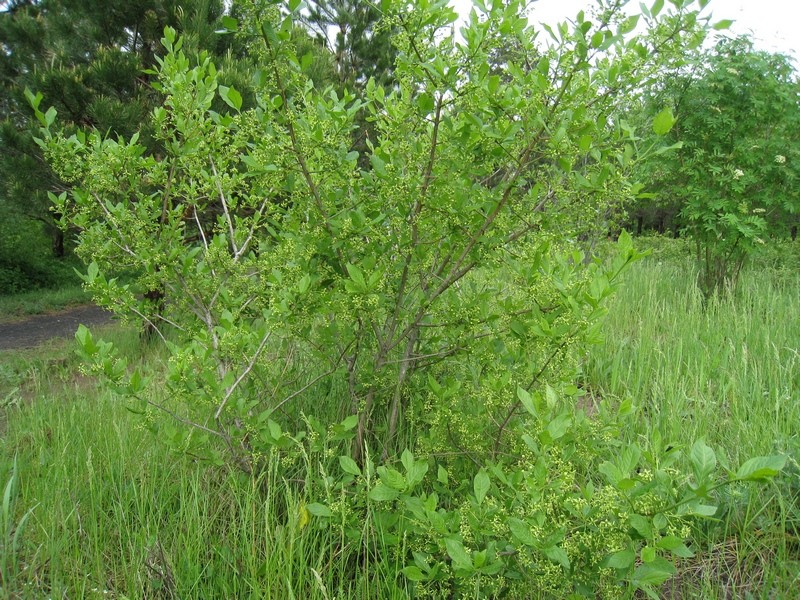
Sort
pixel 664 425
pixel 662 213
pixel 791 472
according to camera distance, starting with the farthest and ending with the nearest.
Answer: pixel 662 213 < pixel 664 425 < pixel 791 472

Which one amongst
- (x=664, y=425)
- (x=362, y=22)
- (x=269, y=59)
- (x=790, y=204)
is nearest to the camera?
(x=269, y=59)

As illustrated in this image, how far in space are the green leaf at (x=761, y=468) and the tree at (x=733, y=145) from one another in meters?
4.20

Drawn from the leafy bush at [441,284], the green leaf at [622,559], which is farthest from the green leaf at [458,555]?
the green leaf at [622,559]

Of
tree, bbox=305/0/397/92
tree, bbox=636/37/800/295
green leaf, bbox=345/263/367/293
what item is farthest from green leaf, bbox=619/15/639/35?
tree, bbox=305/0/397/92

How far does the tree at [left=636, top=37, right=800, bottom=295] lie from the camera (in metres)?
5.04

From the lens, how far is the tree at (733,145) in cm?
504

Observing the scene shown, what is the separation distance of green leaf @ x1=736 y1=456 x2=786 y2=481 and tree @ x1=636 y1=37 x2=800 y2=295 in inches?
166

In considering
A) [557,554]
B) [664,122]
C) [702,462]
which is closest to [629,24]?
[664,122]

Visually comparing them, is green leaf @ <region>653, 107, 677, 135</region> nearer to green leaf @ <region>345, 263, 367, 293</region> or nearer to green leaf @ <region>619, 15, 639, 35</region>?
green leaf @ <region>619, 15, 639, 35</region>

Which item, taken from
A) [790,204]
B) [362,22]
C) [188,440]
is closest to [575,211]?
[188,440]

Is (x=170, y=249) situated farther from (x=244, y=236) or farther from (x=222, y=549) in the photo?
(x=222, y=549)

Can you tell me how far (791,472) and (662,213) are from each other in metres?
21.8

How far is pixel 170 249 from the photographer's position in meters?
2.24

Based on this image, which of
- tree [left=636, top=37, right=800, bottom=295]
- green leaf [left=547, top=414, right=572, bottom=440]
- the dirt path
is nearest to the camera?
green leaf [left=547, top=414, right=572, bottom=440]
